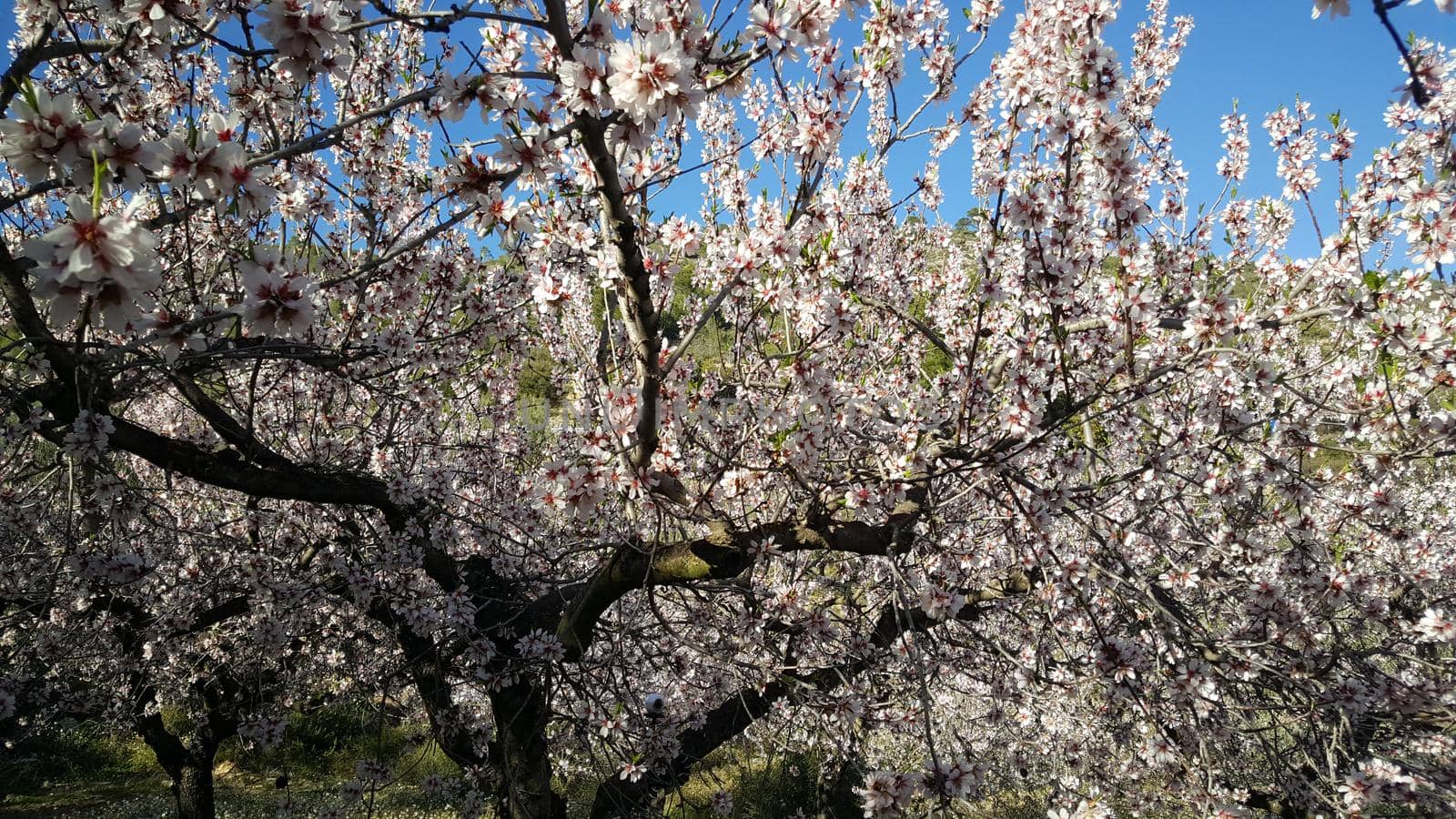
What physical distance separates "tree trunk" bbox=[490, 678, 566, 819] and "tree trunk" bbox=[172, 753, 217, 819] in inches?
155

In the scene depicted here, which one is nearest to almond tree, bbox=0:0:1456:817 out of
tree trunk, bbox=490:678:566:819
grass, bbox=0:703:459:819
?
tree trunk, bbox=490:678:566:819

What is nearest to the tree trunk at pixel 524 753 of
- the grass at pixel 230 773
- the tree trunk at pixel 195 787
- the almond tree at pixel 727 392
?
the almond tree at pixel 727 392

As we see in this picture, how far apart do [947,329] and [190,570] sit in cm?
560

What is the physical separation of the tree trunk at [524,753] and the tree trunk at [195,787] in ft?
12.9

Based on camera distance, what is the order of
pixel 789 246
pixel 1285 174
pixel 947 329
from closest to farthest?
1. pixel 789 246
2. pixel 1285 174
3. pixel 947 329

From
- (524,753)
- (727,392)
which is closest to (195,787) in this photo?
(524,753)

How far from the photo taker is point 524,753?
4336 mm

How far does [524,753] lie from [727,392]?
2651 mm

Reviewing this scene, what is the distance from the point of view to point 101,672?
602 centimetres

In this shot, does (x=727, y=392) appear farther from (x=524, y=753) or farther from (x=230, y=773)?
(x=230, y=773)

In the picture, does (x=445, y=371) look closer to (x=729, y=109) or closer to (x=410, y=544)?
(x=410, y=544)

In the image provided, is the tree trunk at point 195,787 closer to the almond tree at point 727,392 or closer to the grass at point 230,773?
the almond tree at point 727,392

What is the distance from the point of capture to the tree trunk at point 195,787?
6.41m

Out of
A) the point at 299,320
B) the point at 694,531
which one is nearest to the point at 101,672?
the point at 694,531
